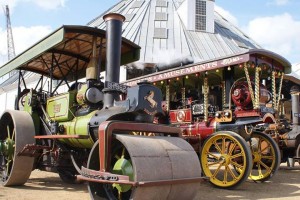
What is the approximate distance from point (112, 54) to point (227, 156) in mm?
2527

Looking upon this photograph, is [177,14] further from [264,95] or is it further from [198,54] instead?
[264,95]

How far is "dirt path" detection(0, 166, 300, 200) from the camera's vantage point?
15.0 feet

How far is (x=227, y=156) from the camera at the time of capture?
573 cm

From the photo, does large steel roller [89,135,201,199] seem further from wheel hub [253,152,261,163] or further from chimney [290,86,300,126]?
chimney [290,86,300,126]

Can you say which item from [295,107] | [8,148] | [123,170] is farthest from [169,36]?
[123,170]

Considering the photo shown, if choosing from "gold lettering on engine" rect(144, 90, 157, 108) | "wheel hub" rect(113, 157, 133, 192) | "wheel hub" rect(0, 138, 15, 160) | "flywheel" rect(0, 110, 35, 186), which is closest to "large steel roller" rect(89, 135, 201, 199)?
"wheel hub" rect(113, 157, 133, 192)

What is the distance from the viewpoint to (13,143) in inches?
217

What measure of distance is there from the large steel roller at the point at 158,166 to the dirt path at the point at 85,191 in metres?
1.15

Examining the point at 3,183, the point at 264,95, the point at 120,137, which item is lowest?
the point at 3,183

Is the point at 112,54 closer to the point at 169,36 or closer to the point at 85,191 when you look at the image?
the point at 85,191

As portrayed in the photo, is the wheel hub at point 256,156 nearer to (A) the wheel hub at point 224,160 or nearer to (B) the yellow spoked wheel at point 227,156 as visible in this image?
(B) the yellow spoked wheel at point 227,156

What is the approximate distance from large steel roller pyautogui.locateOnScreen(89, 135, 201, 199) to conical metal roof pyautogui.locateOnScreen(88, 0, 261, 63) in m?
13.1

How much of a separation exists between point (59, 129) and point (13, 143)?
3.07ft

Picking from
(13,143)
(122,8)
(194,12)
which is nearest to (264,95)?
(13,143)
